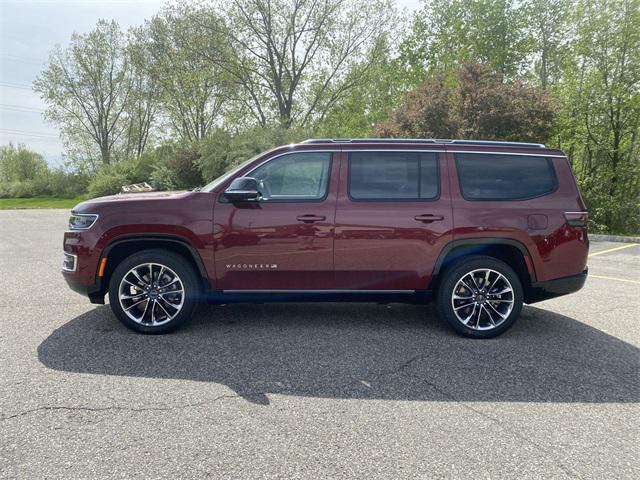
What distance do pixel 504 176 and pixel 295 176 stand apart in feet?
7.18

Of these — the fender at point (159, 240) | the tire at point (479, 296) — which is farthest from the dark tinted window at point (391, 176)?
the fender at point (159, 240)

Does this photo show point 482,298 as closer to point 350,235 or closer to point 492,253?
point 492,253

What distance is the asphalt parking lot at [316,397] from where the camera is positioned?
2.44 m

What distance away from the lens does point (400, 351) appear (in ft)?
13.3

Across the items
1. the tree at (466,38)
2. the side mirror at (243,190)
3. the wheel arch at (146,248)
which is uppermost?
the tree at (466,38)

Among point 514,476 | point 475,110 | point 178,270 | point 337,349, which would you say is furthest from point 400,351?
point 475,110

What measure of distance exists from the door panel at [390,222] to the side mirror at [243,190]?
859 mm

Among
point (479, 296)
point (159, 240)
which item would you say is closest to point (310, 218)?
point (159, 240)

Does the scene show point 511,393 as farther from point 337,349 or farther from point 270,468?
point 270,468

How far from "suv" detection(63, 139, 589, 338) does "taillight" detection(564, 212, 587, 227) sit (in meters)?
0.02

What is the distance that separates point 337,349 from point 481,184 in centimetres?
226

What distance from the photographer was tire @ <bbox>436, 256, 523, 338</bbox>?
4410 mm

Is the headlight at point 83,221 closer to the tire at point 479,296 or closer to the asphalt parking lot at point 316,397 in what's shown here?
the asphalt parking lot at point 316,397

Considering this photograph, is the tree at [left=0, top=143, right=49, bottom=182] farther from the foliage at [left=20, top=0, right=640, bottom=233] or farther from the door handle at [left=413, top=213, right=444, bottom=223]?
the door handle at [left=413, top=213, right=444, bottom=223]
